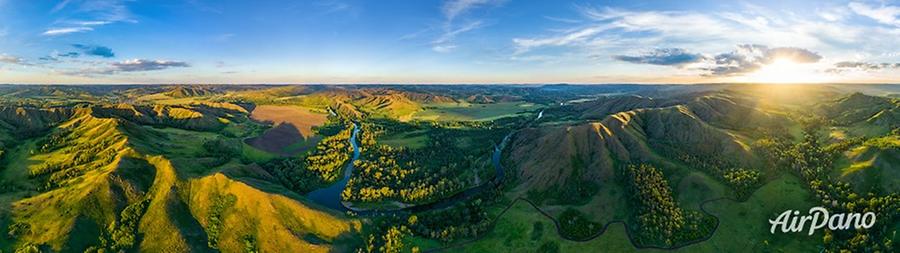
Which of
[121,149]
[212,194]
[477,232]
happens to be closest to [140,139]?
[121,149]

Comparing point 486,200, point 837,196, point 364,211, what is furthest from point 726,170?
point 364,211

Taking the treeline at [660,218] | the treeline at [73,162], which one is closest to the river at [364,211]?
the treeline at [660,218]

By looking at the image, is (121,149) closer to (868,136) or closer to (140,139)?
(140,139)

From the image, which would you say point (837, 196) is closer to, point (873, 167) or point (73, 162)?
point (873, 167)

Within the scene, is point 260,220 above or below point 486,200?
above

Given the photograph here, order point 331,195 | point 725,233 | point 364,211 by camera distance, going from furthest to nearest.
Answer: point 331,195
point 364,211
point 725,233
